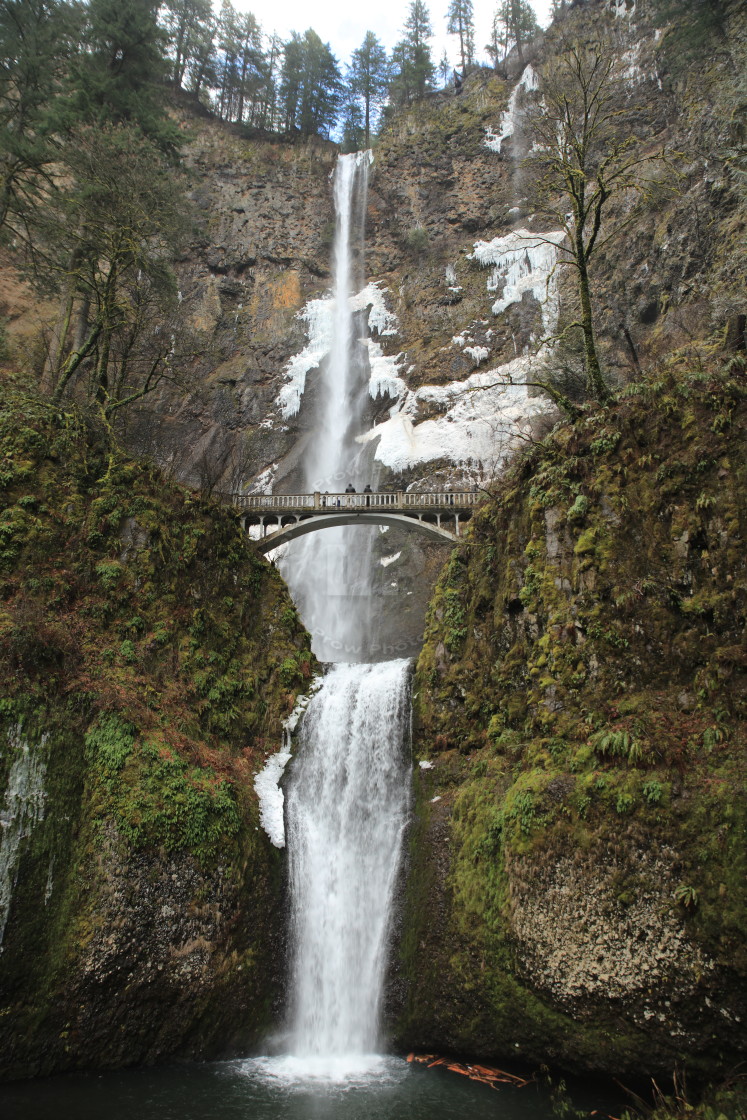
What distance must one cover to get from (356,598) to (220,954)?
1957 cm

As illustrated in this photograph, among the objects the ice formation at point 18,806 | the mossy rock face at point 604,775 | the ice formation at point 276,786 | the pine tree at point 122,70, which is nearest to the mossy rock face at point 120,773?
the ice formation at point 18,806

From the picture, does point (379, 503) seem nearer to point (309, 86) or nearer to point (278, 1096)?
point (278, 1096)

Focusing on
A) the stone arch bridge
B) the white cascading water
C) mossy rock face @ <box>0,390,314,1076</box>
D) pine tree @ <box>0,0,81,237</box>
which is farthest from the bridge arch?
pine tree @ <box>0,0,81,237</box>

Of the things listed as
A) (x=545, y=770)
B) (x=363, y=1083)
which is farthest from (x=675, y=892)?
(x=363, y=1083)

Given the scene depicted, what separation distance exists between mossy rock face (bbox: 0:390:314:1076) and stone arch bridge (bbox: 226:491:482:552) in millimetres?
6625

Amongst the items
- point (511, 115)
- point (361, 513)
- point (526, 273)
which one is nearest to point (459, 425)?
point (526, 273)

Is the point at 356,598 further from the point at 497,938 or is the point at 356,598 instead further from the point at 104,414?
the point at 497,938

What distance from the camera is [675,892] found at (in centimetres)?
938

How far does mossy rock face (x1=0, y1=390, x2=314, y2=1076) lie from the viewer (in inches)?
439

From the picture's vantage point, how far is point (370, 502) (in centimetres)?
2555

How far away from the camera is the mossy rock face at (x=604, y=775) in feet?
30.5

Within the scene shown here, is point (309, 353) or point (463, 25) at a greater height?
point (463, 25)

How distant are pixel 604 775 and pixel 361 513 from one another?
15.7 m

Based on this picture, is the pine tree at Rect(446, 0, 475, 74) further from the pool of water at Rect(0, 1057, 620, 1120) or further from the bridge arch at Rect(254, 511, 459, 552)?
the pool of water at Rect(0, 1057, 620, 1120)
